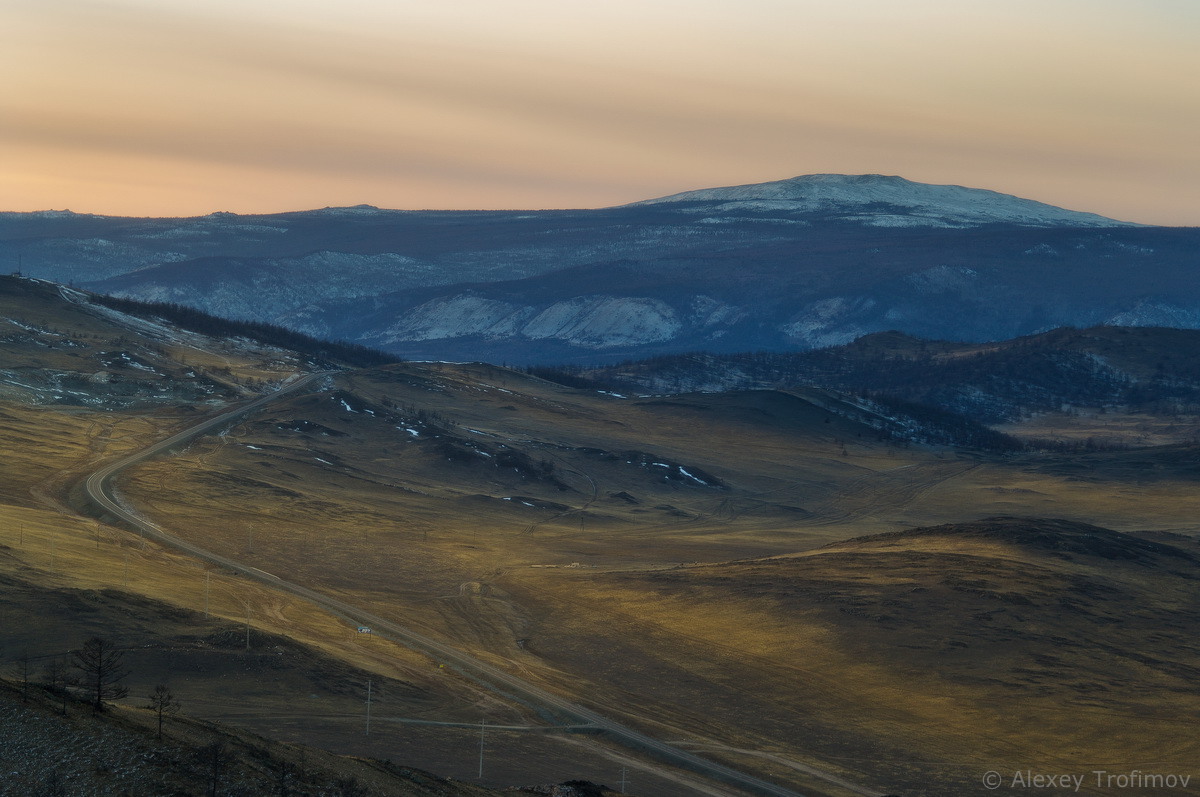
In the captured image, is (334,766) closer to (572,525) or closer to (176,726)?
(176,726)

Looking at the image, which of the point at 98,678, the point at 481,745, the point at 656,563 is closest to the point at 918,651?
the point at 481,745

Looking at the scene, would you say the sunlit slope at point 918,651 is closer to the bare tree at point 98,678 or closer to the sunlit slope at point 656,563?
the sunlit slope at point 656,563

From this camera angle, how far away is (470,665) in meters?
80.5

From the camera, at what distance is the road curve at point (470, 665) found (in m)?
64.5

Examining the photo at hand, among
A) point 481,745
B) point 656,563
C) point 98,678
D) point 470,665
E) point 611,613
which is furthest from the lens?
point 656,563

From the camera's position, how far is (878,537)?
137 metres

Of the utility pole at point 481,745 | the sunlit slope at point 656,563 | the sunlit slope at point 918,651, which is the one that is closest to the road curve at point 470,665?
the sunlit slope at point 656,563

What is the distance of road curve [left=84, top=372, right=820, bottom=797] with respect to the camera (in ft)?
212

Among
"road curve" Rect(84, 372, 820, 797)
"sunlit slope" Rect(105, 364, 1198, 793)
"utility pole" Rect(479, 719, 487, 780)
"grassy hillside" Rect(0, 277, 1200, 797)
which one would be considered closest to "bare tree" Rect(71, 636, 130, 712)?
"grassy hillside" Rect(0, 277, 1200, 797)

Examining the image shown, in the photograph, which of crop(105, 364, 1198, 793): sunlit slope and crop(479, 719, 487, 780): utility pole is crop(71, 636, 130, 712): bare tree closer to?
crop(479, 719, 487, 780): utility pole

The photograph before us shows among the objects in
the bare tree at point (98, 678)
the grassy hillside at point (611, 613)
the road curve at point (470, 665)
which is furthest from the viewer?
the grassy hillside at point (611, 613)

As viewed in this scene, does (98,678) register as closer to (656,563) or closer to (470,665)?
(470,665)

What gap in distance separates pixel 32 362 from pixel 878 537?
13063 cm

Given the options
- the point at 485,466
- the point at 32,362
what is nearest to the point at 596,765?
the point at 485,466
